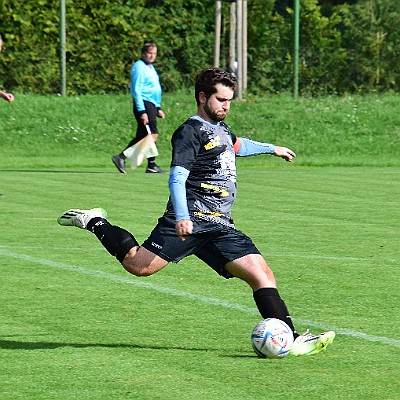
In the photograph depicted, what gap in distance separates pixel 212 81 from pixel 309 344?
1.57 meters

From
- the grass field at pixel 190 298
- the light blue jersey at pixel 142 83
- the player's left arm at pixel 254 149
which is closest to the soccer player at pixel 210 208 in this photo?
the player's left arm at pixel 254 149

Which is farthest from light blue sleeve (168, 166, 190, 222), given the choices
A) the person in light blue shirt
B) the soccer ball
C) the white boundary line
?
the person in light blue shirt

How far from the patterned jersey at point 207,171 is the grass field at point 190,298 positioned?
782 millimetres

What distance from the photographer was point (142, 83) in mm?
19922

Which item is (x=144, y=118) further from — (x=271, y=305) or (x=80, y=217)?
(x=271, y=305)

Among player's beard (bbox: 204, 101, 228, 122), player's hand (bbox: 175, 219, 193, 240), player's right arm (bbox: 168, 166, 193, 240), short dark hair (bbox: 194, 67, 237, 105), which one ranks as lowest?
player's hand (bbox: 175, 219, 193, 240)

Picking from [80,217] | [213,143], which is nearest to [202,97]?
[213,143]

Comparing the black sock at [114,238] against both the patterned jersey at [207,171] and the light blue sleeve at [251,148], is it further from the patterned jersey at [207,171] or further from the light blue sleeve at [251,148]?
the light blue sleeve at [251,148]

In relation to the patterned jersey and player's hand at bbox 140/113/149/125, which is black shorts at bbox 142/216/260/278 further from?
player's hand at bbox 140/113/149/125

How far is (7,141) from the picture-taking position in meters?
26.7

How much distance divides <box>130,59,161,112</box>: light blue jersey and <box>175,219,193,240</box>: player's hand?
13.1 m

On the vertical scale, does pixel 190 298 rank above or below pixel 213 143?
below

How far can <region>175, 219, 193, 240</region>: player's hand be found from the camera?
6.75 m

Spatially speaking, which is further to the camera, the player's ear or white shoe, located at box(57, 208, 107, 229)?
white shoe, located at box(57, 208, 107, 229)
